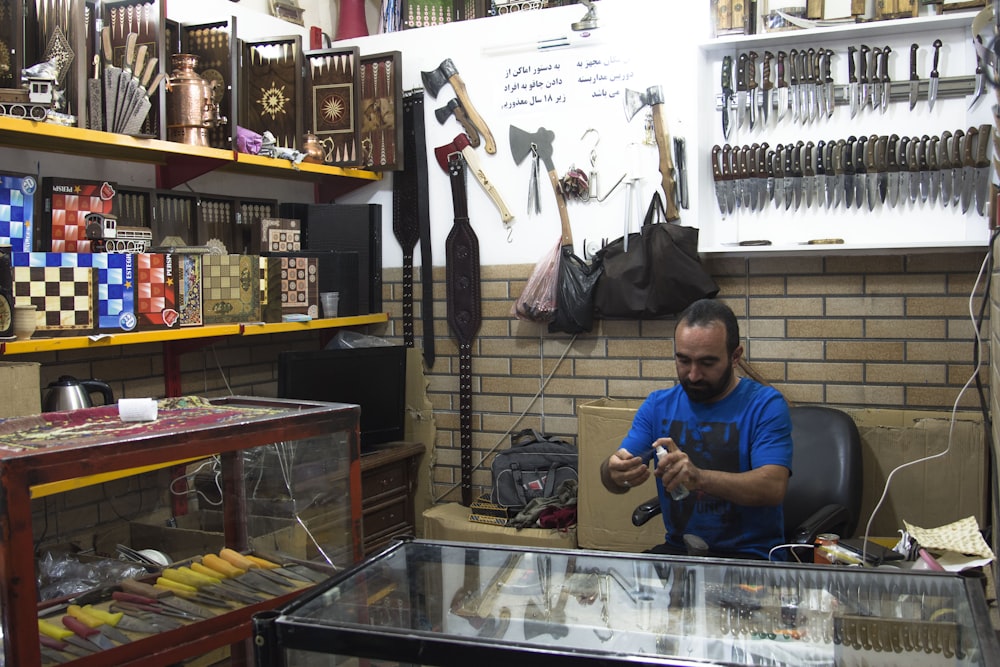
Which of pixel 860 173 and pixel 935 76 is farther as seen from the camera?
pixel 860 173

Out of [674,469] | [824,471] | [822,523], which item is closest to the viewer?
[674,469]

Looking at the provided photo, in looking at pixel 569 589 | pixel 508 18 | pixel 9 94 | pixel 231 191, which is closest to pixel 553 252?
pixel 508 18

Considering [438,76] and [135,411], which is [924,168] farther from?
[135,411]

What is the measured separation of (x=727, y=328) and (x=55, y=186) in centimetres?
218

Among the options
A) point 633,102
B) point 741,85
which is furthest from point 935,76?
point 633,102

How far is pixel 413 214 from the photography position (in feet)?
13.8

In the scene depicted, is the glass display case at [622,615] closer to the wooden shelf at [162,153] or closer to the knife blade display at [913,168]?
the wooden shelf at [162,153]

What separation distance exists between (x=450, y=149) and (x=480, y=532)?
5.67ft

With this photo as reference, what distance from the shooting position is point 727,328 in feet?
8.11

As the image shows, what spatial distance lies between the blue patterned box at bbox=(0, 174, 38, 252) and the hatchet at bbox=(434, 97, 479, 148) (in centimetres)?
184

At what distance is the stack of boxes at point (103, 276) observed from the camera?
2.66 metres

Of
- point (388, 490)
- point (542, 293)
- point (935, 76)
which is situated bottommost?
point (388, 490)

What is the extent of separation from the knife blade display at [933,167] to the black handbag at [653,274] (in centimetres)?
86

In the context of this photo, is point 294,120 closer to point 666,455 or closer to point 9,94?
point 9,94
